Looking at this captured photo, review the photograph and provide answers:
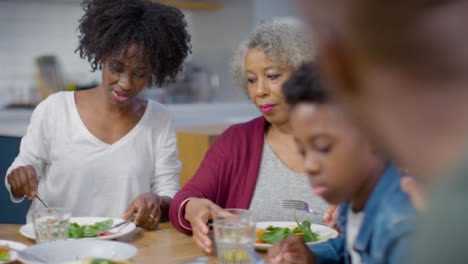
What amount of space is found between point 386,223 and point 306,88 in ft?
0.85

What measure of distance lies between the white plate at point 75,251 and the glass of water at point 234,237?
0.61 ft

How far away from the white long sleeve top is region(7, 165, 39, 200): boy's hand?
0.92ft

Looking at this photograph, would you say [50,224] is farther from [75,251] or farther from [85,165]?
[85,165]

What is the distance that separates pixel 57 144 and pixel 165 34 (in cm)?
53

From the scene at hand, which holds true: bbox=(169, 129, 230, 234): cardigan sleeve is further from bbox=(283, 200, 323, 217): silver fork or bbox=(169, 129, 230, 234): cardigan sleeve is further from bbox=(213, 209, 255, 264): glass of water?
bbox=(213, 209, 255, 264): glass of water

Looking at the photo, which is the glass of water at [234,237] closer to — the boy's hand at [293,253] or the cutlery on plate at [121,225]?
the boy's hand at [293,253]

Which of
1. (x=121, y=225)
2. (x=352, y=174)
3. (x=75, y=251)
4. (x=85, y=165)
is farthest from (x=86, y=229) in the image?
(x=352, y=174)

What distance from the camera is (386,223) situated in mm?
998

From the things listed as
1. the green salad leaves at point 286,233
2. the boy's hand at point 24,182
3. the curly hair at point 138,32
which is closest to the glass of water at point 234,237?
the green salad leaves at point 286,233

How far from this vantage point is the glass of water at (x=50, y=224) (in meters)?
1.46

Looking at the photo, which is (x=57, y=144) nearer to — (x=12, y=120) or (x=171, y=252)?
(x=171, y=252)

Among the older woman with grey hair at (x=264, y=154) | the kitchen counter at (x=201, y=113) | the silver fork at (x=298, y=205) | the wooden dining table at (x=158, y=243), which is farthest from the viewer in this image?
the kitchen counter at (x=201, y=113)

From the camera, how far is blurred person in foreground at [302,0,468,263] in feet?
0.87

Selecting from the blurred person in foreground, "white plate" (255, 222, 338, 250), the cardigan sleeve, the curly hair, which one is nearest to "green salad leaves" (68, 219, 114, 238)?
the cardigan sleeve
